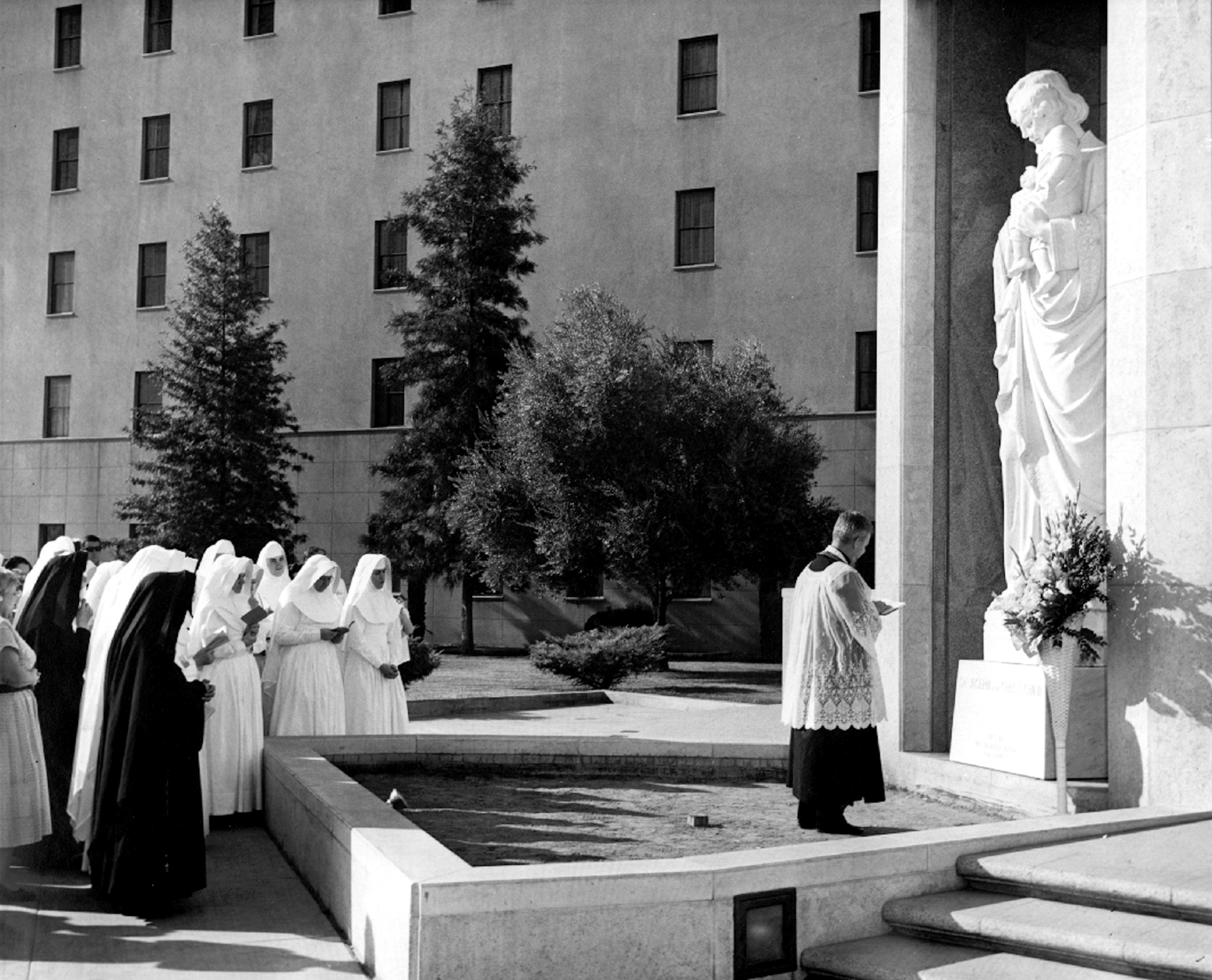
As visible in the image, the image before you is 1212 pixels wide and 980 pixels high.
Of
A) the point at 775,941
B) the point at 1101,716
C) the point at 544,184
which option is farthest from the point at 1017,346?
the point at 544,184

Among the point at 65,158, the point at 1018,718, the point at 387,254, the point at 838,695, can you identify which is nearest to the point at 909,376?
the point at 1018,718

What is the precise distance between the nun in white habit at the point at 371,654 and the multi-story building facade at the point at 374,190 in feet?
70.1

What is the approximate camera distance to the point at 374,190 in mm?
38781

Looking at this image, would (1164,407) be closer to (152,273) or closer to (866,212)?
(866,212)

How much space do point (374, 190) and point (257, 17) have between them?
602 cm

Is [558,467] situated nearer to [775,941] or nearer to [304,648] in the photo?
[304,648]

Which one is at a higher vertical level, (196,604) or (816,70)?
(816,70)

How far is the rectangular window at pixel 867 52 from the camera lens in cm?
3366

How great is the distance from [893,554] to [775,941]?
567cm

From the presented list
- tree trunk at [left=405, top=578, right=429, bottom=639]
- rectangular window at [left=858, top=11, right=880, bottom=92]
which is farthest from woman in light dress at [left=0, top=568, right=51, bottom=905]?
rectangular window at [left=858, top=11, right=880, bottom=92]

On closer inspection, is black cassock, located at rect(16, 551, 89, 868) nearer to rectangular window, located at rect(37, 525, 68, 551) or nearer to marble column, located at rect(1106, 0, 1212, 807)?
marble column, located at rect(1106, 0, 1212, 807)

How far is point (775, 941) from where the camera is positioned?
6.63 m

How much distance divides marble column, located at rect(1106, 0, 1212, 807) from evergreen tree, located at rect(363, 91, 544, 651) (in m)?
24.8

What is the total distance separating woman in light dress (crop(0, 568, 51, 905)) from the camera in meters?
7.98
